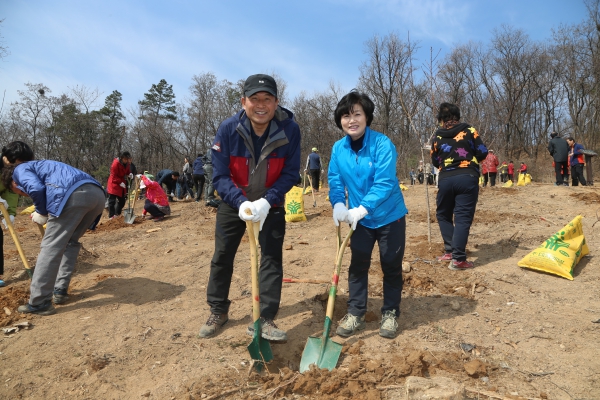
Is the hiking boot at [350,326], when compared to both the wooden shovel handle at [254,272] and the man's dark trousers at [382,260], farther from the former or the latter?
the wooden shovel handle at [254,272]

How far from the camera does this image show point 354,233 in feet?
9.53

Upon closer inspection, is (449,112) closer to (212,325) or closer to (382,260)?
(382,260)

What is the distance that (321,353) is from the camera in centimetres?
245

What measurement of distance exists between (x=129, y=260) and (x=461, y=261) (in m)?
4.47

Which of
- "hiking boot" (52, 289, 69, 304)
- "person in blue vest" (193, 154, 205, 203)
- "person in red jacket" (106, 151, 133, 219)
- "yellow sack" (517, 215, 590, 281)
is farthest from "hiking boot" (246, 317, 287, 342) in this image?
"person in blue vest" (193, 154, 205, 203)

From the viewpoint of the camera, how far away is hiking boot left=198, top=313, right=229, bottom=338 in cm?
292

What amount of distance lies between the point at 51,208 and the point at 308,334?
2546mm

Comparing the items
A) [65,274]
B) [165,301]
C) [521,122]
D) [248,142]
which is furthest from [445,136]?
[521,122]

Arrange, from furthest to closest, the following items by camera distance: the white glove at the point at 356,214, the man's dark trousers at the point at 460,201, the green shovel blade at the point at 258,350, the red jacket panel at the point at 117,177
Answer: the red jacket panel at the point at 117,177
the man's dark trousers at the point at 460,201
the white glove at the point at 356,214
the green shovel blade at the point at 258,350

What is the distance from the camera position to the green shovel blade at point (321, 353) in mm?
2422

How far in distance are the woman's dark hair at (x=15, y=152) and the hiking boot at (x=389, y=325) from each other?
382cm

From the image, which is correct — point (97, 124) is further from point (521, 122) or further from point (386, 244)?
point (521, 122)

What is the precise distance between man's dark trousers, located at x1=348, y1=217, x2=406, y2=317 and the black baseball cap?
121cm

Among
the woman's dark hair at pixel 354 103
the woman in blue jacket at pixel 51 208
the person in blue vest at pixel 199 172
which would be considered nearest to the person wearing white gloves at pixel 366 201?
the woman's dark hair at pixel 354 103
